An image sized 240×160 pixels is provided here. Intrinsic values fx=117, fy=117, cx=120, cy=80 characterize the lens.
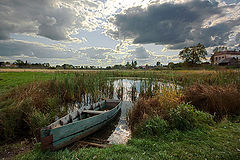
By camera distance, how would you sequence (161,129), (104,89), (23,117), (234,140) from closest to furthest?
(234,140), (161,129), (23,117), (104,89)

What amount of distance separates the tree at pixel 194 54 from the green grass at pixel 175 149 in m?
52.3

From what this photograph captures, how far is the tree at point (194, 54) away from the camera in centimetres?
4743

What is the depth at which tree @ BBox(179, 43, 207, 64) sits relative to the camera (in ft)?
156

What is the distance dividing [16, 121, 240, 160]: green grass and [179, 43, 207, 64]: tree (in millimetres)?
52313

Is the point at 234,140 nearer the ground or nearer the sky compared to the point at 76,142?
nearer the sky

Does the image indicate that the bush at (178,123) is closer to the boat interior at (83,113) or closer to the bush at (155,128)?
the bush at (155,128)

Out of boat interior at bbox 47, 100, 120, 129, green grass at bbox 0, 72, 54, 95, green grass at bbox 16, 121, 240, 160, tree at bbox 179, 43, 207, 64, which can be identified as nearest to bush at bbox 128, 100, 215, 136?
green grass at bbox 16, 121, 240, 160

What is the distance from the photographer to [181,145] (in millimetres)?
3721

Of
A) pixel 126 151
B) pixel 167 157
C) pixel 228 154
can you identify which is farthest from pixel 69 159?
pixel 228 154

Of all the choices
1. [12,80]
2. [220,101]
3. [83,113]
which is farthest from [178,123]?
[12,80]

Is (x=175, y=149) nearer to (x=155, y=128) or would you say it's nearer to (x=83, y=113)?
→ (x=155, y=128)

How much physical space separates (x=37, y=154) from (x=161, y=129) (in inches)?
168

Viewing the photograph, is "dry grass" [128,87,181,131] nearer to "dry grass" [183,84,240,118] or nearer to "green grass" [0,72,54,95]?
"dry grass" [183,84,240,118]

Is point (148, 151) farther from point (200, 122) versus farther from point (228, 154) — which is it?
point (200, 122)
